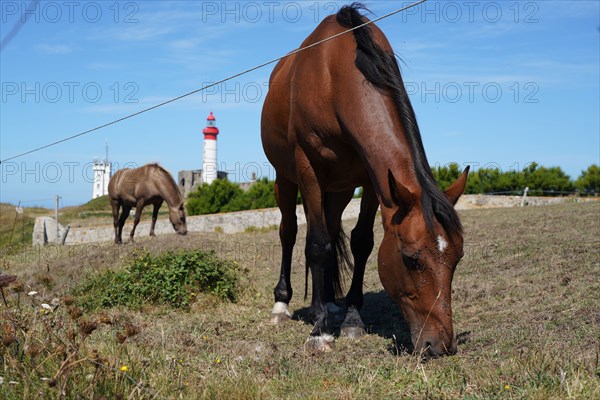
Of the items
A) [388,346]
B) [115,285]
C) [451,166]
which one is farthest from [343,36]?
[451,166]

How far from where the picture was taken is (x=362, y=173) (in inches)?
213

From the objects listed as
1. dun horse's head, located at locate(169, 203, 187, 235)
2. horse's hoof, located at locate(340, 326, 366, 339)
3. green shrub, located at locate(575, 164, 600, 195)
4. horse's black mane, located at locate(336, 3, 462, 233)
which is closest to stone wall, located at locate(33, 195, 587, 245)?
dun horse's head, located at locate(169, 203, 187, 235)

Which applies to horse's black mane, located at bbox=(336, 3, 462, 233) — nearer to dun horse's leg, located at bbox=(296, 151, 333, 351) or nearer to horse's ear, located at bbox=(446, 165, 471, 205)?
horse's ear, located at bbox=(446, 165, 471, 205)

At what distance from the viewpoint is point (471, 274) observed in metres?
7.55

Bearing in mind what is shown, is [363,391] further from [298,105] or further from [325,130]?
[298,105]

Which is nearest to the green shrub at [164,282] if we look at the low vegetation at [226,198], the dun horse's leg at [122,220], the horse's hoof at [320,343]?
the horse's hoof at [320,343]

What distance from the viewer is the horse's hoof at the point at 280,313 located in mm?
6504

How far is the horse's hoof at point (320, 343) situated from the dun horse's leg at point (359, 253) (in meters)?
0.43

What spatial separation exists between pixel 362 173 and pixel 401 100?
33.4 inches

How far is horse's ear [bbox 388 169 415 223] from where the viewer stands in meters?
4.23

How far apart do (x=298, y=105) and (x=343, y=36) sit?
0.67 m

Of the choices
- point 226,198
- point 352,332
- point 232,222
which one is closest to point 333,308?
point 352,332

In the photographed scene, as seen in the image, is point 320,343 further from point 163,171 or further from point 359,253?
point 163,171

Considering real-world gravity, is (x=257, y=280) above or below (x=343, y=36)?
below
